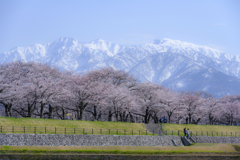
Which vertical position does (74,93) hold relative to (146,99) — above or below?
above

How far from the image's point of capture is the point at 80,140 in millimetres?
49500

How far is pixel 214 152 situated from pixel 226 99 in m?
87.8

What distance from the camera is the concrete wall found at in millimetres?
43062

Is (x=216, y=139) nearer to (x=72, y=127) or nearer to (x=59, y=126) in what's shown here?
(x=72, y=127)

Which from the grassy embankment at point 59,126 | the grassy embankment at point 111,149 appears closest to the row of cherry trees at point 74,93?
the grassy embankment at point 59,126

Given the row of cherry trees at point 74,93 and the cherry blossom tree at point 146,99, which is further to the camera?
the cherry blossom tree at point 146,99

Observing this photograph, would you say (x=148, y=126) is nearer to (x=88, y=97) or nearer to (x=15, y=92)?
(x=88, y=97)

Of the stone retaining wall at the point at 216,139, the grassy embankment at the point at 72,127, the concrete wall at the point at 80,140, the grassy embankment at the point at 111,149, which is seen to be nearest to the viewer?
the grassy embankment at the point at 111,149

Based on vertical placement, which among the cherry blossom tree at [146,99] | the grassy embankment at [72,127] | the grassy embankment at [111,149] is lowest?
the grassy embankment at [111,149]

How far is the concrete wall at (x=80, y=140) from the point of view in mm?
43062

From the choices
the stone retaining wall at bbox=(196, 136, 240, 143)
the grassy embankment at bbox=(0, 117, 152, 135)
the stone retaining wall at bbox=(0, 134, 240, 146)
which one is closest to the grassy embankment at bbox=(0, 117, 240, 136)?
the grassy embankment at bbox=(0, 117, 152, 135)

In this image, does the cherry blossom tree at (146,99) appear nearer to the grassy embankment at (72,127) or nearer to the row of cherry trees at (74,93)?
the row of cherry trees at (74,93)

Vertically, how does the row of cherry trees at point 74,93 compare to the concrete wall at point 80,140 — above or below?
above

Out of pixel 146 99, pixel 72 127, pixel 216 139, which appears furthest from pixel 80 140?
pixel 146 99
